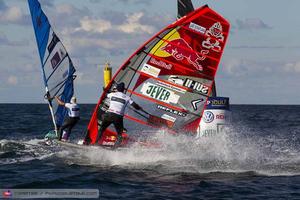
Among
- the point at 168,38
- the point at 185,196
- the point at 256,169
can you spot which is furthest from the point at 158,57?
the point at 185,196

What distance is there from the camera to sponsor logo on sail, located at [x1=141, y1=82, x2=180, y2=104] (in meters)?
14.3

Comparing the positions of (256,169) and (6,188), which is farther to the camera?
(256,169)

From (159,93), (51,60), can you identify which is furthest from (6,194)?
(51,60)

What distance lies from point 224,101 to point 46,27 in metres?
5.72

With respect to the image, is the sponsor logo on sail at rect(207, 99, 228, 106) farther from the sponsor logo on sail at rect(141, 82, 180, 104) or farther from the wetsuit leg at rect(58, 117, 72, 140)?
the wetsuit leg at rect(58, 117, 72, 140)


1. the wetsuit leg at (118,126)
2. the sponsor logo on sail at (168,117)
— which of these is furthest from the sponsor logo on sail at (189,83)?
the wetsuit leg at (118,126)

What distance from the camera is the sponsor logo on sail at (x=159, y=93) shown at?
14.3 m

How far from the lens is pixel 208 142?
14445mm

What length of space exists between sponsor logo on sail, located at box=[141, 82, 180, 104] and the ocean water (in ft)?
3.20

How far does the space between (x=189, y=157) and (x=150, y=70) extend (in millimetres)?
2459

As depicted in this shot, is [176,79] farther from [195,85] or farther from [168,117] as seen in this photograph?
[168,117]

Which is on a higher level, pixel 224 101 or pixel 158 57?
pixel 158 57

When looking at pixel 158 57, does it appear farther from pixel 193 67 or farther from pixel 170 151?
pixel 170 151

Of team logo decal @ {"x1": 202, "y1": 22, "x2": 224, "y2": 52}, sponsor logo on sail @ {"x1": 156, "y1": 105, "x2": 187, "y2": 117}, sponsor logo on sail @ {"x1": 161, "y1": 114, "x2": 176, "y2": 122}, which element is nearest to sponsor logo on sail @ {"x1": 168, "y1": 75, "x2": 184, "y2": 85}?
sponsor logo on sail @ {"x1": 156, "y1": 105, "x2": 187, "y2": 117}
